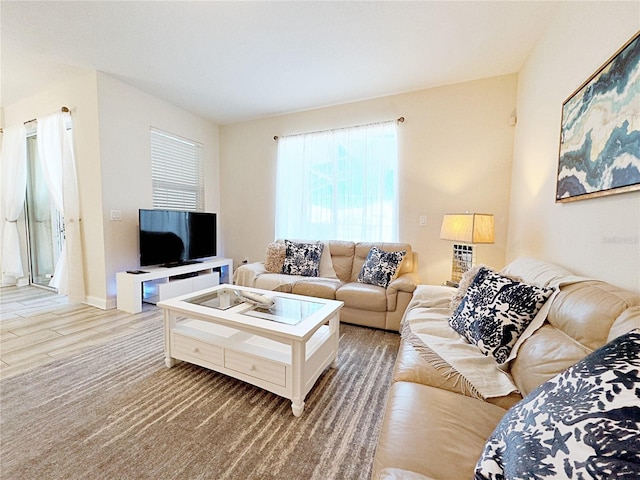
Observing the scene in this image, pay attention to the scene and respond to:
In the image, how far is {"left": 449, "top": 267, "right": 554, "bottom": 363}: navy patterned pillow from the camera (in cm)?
124

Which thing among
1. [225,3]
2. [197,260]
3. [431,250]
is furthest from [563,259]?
[197,260]

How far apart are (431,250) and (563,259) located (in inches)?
58.6

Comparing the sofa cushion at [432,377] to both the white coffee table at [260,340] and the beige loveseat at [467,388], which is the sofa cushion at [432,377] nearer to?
the beige loveseat at [467,388]

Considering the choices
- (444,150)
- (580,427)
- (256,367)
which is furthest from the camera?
(444,150)

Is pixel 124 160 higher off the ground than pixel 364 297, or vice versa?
pixel 124 160

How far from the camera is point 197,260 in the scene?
13.1 ft

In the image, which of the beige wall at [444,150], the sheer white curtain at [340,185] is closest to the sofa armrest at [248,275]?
the sheer white curtain at [340,185]

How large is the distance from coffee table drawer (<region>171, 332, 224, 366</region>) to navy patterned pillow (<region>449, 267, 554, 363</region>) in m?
1.50

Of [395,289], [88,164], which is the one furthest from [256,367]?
[88,164]

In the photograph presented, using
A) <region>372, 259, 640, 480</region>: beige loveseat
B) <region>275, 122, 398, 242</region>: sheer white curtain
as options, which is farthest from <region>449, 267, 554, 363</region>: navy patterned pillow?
<region>275, 122, 398, 242</region>: sheer white curtain

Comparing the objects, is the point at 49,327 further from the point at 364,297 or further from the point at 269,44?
the point at 269,44

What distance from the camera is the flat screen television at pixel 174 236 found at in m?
3.12

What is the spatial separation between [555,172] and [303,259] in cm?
243

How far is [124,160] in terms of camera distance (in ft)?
10.1
